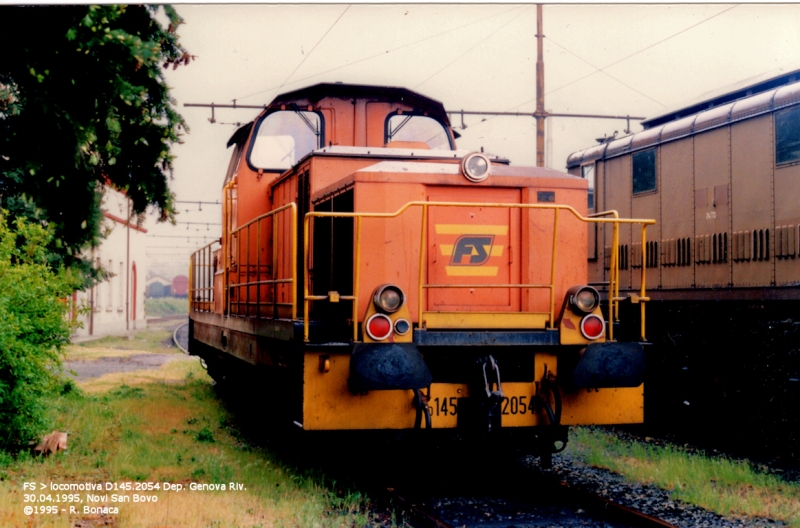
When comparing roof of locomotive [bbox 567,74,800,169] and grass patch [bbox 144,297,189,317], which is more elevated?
roof of locomotive [bbox 567,74,800,169]

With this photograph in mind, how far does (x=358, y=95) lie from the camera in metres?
7.61

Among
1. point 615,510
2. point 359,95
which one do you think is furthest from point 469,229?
point 359,95

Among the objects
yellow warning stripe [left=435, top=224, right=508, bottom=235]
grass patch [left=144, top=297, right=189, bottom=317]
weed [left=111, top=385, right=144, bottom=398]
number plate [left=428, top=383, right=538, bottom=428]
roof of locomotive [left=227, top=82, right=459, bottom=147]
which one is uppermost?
roof of locomotive [left=227, top=82, right=459, bottom=147]

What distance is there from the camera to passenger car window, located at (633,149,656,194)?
9750mm

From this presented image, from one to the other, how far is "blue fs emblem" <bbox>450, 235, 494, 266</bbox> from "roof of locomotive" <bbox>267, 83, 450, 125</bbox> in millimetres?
2280

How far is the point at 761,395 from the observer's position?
7793mm

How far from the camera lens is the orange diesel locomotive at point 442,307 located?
526cm

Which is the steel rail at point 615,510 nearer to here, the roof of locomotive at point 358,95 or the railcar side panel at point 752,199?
the railcar side panel at point 752,199

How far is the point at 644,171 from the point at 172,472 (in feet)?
21.8

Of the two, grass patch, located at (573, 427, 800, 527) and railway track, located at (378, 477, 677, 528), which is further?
grass patch, located at (573, 427, 800, 527)

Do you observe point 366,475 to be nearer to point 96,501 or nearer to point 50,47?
point 96,501

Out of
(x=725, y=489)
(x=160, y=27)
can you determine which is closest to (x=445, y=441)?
(x=725, y=489)

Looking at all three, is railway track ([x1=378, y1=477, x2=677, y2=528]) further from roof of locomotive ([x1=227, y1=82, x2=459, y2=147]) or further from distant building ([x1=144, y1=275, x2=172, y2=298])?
distant building ([x1=144, y1=275, x2=172, y2=298])

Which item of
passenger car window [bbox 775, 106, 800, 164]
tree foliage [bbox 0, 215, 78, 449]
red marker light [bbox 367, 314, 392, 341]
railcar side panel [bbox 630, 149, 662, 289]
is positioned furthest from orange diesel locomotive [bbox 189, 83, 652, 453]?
railcar side panel [bbox 630, 149, 662, 289]
